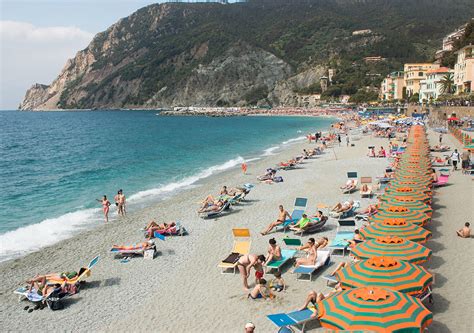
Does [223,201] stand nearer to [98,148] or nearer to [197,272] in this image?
[197,272]

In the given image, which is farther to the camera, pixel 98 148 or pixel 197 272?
pixel 98 148

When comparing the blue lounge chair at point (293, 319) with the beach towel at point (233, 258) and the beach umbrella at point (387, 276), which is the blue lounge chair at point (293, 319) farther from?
the beach towel at point (233, 258)

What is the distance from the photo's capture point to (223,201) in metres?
18.1

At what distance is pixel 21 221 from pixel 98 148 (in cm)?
3538

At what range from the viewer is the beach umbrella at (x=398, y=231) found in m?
10.3

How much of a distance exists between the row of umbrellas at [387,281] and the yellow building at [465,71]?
2015 inches

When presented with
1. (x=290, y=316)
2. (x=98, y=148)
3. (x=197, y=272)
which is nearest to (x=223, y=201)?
(x=197, y=272)

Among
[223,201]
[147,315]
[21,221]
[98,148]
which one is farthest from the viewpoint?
[98,148]

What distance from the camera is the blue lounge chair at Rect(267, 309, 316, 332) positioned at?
25.0ft

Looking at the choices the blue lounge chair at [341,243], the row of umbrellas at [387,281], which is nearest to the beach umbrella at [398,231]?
the row of umbrellas at [387,281]

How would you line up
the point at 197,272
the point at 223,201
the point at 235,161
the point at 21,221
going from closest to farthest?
1. the point at 197,272
2. the point at 223,201
3. the point at 21,221
4. the point at 235,161

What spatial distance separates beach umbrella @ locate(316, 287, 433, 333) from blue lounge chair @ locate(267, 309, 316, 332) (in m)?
0.89

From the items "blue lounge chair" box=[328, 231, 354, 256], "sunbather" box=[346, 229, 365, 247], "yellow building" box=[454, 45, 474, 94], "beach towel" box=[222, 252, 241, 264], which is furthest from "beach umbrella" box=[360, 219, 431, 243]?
"yellow building" box=[454, 45, 474, 94]

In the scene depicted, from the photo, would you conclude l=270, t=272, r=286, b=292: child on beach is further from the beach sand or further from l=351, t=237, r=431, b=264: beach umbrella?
l=351, t=237, r=431, b=264: beach umbrella
